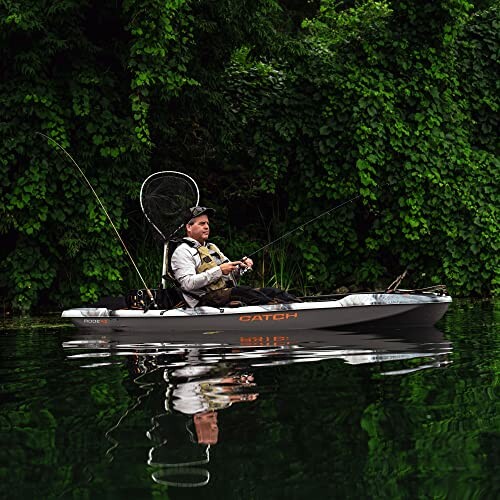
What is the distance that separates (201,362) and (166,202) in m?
3.58

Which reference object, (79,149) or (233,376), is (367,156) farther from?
(233,376)

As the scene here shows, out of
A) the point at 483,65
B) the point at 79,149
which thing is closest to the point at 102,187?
the point at 79,149

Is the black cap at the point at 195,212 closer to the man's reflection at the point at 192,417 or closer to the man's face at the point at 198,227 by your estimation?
the man's face at the point at 198,227

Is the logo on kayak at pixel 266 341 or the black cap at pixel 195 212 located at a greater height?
the black cap at pixel 195 212

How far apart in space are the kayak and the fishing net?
1.25 m

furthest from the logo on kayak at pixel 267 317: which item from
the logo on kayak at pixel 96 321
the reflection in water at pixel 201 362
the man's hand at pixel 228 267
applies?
the logo on kayak at pixel 96 321

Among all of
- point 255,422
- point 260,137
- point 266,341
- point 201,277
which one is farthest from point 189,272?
point 260,137

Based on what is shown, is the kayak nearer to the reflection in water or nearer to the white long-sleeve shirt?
the reflection in water

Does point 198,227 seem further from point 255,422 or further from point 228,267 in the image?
point 255,422

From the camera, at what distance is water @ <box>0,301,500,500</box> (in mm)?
3119

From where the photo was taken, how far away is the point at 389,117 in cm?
1300

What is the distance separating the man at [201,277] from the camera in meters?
8.74

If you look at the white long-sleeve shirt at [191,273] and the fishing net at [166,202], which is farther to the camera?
the fishing net at [166,202]

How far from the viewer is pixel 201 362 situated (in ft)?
20.8
